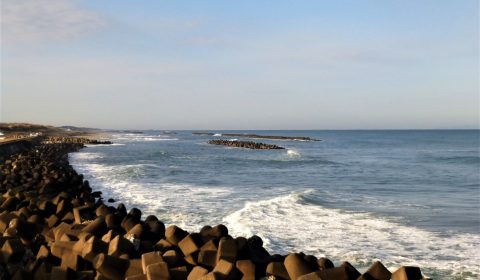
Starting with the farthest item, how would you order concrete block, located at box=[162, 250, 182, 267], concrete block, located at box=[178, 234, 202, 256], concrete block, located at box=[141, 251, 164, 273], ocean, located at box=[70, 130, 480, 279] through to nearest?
ocean, located at box=[70, 130, 480, 279], concrete block, located at box=[178, 234, 202, 256], concrete block, located at box=[162, 250, 182, 267], concrete block, located at box=[141, 251, 164, 273]

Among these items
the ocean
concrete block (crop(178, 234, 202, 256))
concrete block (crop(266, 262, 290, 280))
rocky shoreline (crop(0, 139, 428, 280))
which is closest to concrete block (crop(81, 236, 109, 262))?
rocky shoreline (crop(0, 139, 428, 280))

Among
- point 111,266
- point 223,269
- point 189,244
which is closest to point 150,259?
point 111,266

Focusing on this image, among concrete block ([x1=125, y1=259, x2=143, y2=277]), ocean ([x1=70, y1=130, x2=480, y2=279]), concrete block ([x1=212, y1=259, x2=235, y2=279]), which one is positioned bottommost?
ocean ([x1=70, y1=130, x2=480, y2=279])

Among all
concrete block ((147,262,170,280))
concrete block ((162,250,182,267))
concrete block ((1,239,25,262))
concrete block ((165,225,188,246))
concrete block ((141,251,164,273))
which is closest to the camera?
concrete block ((147,262,170,280))

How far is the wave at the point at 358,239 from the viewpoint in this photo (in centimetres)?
729

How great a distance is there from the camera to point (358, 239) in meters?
8.64

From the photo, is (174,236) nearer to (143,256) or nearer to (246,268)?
(143,256)

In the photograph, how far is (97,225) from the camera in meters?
6.55

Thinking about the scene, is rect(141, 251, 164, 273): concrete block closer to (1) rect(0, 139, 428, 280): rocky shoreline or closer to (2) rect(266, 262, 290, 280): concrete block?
(1) rect(0, 139, 428, 280): rocky shoreline

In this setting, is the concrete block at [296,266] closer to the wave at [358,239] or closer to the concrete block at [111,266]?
the concrete block at [111,266]

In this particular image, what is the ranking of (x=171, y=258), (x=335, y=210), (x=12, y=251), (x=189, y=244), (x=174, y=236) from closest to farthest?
(x=171, y=258), (x=12, y=251), (x=189, y=244), (x=174, y=236), (x=335, y=210)

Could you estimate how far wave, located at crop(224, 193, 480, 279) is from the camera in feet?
23.9

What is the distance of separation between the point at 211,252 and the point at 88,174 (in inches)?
676

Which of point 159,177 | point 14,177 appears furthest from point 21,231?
point 159,177
